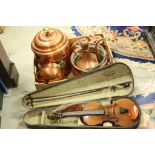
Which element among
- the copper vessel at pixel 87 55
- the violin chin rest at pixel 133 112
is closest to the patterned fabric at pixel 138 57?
the violin chin rest at pixel 133 112

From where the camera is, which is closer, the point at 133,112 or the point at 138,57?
the point at 133,112

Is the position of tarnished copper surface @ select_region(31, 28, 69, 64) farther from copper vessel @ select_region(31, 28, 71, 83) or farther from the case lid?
the case lid

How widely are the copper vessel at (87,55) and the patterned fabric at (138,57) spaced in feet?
0.75

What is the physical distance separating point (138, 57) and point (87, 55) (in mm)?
485

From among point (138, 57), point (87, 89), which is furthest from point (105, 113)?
point (138, 57)

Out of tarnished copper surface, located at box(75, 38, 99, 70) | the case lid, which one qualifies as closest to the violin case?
the case lid

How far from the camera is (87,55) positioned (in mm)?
2008

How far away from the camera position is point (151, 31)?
2338 mm

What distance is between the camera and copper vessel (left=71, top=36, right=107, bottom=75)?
77.1 inches

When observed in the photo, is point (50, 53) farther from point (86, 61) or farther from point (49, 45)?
point (86, 61)

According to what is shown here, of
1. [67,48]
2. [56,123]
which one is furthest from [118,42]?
[56,123]

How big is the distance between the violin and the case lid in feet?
0.26
